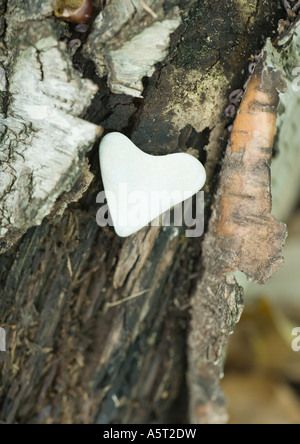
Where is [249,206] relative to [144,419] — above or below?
above

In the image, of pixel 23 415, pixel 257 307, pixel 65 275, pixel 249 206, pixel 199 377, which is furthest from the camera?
pixel 257 307

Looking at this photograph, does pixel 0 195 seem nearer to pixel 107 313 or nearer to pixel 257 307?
pixel 107 313

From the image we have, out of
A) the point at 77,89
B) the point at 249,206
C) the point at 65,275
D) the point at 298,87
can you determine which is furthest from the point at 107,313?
the point at 298,87

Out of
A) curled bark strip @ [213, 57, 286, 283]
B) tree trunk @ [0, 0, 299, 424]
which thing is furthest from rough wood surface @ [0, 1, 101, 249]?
curled bark strip @ [213, 57, 286, 283]

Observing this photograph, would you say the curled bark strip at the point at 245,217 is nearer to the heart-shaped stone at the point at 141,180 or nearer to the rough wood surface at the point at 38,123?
the heart-shaped stone at the point at 141,180

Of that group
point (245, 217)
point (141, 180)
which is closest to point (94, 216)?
point (141, 180)

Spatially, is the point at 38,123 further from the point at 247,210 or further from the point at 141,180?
the point at 247,210

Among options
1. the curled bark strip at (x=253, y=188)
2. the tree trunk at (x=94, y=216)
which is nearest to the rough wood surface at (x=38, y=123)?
the tree trunk at (x=94, y=216)
